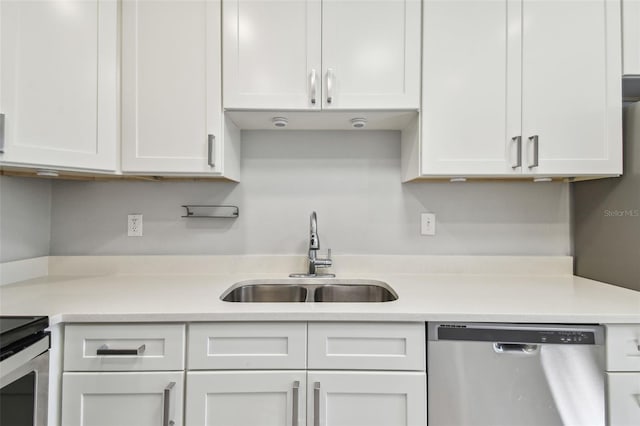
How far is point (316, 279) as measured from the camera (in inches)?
63.2

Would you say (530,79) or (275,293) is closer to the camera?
(530,79)

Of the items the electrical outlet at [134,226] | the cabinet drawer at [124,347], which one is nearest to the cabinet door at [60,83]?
the electrical outlet at [134,226]

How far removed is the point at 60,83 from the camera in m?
1.23

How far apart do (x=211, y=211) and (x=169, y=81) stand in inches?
26.0

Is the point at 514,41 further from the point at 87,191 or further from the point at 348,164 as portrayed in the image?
the point at 87,191

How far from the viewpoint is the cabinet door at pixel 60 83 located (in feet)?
3.66

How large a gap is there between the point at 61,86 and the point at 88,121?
145 millimetres

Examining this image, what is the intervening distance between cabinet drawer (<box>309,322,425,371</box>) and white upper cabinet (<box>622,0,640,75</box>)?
1450 mm

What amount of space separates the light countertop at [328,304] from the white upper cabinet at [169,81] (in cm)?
56

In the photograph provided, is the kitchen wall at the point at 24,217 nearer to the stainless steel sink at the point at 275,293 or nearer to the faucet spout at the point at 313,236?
Answer: the stainless steel sink at the point at 275,293

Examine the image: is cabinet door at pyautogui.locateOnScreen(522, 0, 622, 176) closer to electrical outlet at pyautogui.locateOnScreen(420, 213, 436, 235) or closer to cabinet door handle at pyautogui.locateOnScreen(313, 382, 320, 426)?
electrical outlet at pyautogui.locateOnScreen(420, 213, 436, 235)

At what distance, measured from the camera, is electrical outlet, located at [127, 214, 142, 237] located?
1.71 meters

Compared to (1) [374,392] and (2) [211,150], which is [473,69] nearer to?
(2) [211,150]

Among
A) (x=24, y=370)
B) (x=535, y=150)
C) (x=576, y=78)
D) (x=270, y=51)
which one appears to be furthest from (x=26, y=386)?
(x=576, y=78)
